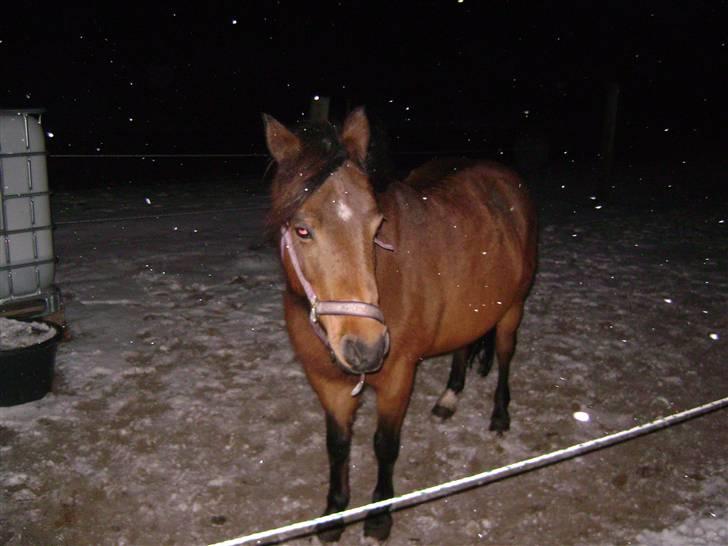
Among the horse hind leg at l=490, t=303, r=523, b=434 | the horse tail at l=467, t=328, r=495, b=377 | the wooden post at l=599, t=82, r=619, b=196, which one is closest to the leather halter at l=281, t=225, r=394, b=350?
the horse hind leg at l=490, t=303, r=523, b=434

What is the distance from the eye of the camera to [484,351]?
14.7ft

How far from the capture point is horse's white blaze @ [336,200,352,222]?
2178 mm

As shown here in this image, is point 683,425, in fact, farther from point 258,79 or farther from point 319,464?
point 258,79

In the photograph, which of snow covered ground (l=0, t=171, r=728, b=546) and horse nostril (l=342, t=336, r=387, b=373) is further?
snow covered ground (l=0, t=171, r=728, b=546)

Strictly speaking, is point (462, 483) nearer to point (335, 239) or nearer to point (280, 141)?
point (335, 239)

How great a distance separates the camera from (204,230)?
8.38m

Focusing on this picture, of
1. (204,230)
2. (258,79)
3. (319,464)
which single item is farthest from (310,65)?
(319,464)

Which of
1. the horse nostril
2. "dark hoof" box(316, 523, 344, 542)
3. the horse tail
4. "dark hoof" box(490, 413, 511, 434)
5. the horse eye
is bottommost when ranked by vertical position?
"dark hoof" box(316, 523, 344, 542)

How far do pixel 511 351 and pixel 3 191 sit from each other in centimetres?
364

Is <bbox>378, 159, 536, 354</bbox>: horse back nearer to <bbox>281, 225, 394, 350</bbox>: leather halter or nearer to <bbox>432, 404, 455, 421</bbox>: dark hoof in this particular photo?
<bbox>281, 225, 394, 350</bbox>: leather halter

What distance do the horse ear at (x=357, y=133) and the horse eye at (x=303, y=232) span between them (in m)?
0.43

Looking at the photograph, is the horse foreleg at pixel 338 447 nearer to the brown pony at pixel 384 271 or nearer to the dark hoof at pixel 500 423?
the brown pony at pixel 384 271

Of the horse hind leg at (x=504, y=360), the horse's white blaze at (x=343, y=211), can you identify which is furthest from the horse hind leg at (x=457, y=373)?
the horse's white blaze at (x=343, y=211)

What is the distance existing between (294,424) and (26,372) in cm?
171
